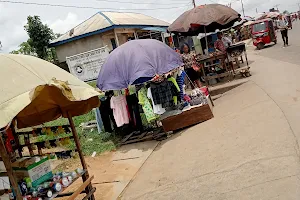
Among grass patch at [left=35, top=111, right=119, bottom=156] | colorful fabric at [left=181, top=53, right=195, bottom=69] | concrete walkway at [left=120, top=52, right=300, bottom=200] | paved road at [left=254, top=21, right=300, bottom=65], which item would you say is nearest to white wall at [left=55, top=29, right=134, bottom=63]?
colorful fabric at [left=181, top=53, right=195, bottom=69]

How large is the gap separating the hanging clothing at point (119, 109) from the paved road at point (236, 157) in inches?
57.9

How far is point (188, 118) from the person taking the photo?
752 cm

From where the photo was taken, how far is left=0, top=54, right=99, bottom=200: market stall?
9.62 ft

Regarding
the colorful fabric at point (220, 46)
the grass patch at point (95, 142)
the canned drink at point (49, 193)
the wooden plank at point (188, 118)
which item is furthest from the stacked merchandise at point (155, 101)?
the colorful fabric at point (220, 46)

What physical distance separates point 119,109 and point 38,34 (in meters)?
17.6

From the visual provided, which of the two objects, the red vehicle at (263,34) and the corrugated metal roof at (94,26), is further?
the red vehicle at (263,34)

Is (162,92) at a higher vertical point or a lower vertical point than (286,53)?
higher

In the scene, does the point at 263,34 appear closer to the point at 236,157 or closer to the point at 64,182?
the point at 236,157

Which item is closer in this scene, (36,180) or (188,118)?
(36,180)

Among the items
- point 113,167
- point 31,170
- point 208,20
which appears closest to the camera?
point 31,170

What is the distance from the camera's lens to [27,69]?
3395 mm

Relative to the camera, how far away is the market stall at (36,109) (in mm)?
2934

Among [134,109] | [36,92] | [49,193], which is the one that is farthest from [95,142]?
[36,92]

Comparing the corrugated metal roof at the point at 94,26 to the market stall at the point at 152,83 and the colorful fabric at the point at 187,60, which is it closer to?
the colorful fabric at the point at 187,60
